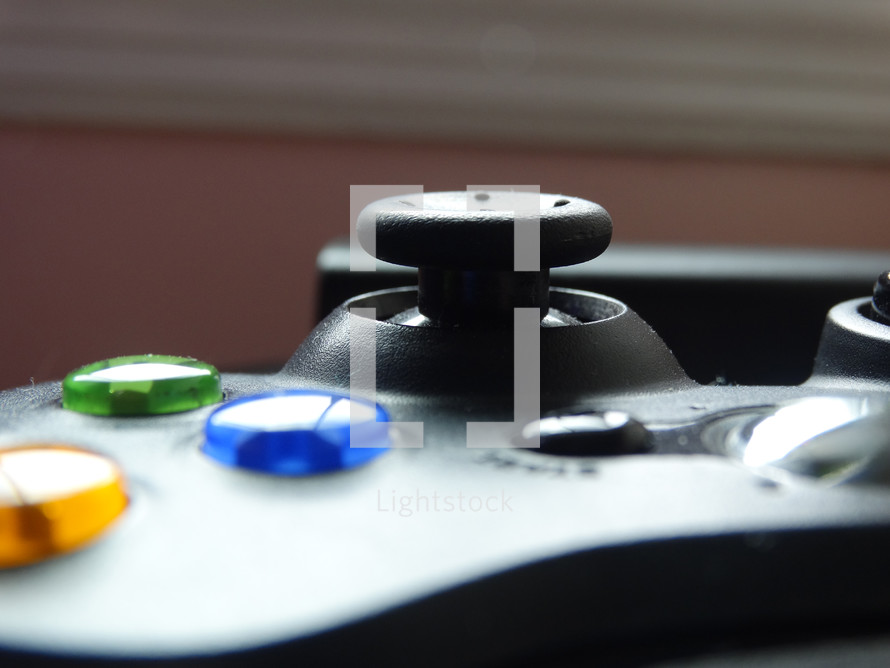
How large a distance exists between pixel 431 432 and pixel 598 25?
808mm

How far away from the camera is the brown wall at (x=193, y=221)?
36.2 inches

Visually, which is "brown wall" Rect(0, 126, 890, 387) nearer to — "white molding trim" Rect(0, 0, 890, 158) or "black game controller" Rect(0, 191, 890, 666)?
"white molding trim" Rect(0, 0, 890, 158)

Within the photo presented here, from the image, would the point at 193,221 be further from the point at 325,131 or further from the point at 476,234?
the point at 476,234

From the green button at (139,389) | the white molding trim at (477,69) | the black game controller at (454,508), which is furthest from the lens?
the white molding trim at (477,69)

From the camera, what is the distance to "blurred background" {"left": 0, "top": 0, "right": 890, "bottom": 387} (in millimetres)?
910

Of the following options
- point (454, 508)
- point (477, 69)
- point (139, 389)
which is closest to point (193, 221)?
point (477, 69)

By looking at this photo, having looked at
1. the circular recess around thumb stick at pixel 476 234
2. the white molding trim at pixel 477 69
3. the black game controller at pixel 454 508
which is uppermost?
the white molding trim at pixel 477 69

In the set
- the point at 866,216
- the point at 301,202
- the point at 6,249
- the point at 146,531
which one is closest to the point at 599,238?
the point at 146,531

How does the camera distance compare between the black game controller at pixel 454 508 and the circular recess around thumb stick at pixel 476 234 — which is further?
the circular recess around thumb stick at pixel 476 234

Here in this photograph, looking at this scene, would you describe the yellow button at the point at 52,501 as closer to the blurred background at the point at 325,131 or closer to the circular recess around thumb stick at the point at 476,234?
the circular recess around thumb stick at the point at 476,234

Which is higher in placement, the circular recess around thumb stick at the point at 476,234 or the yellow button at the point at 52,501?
the circular recess around thumb stick at the point at 476,234

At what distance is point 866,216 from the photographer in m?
1.09

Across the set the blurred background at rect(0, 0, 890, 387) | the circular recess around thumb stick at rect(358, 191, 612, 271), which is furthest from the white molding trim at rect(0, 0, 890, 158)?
the circular recess around thumb stick at rect(358, 191, 612, 271)

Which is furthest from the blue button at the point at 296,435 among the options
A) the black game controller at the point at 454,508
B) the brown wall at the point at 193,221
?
the brown wall at the point at 193,221
